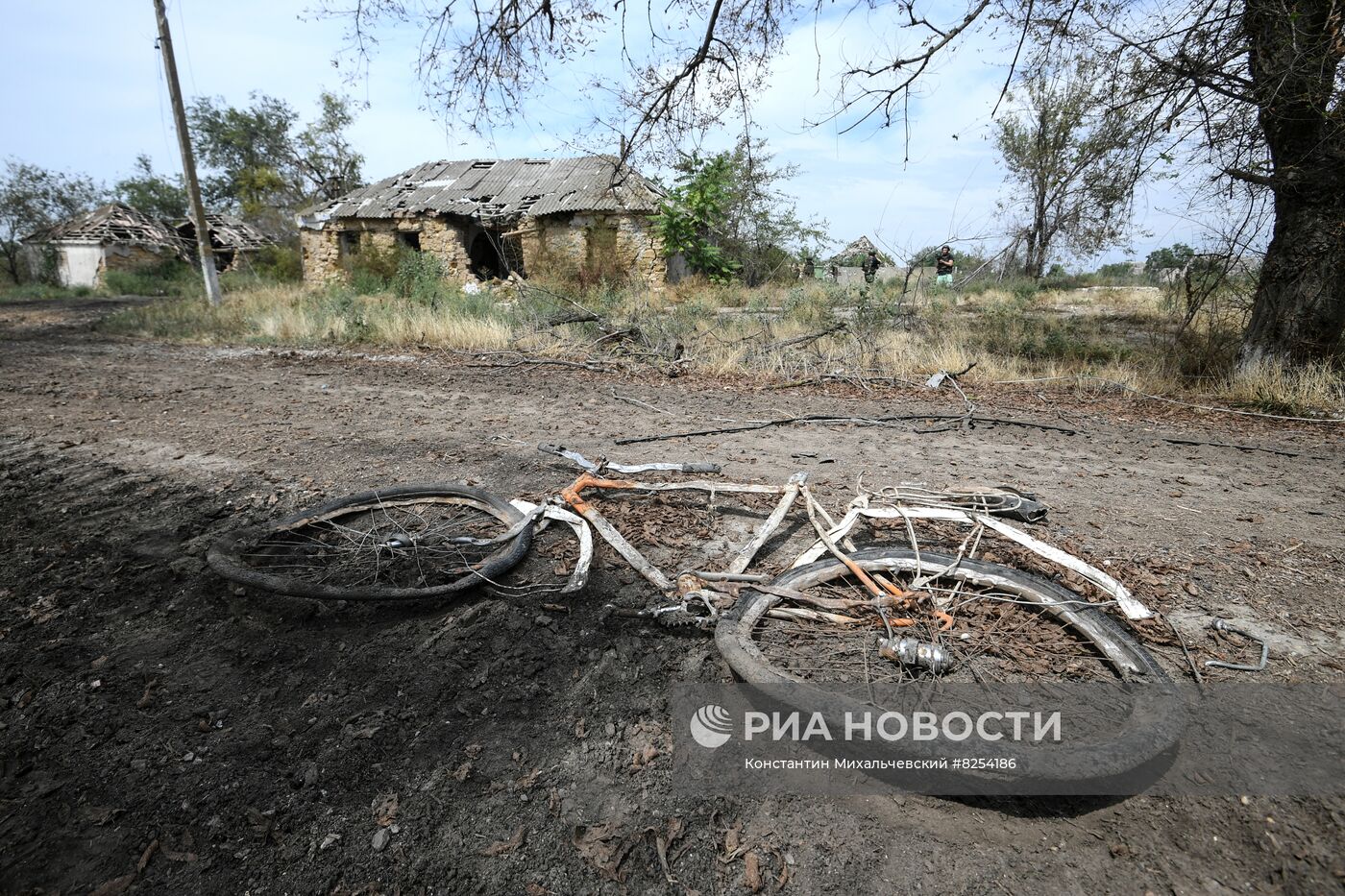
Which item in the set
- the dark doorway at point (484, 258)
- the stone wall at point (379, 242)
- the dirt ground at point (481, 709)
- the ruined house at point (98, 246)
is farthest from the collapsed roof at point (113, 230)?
the dirt ground at point (481, 709)

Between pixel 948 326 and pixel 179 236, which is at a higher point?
pixel 179 236

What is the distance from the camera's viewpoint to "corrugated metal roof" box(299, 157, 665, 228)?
19.8m

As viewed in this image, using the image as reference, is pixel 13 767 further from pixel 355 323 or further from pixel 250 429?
pixel 355 323

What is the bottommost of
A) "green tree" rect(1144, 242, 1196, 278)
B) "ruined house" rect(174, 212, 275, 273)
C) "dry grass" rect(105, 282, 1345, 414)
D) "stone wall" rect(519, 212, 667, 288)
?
"dry grass" rect(105, 282, 1345, 414)

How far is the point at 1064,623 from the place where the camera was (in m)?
2.32

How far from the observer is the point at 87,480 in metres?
4.13

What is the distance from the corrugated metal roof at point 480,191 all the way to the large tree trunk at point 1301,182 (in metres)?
15.2

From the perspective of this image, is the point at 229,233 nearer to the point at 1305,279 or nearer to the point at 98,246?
the point at 98,246

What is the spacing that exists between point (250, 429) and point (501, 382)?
2803 millimetres

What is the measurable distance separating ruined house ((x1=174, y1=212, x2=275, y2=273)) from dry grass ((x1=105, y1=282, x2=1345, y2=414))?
1892 cm

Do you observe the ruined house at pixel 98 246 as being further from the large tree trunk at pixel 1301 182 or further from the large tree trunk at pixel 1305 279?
the large tree trunk at pixel 1305 279

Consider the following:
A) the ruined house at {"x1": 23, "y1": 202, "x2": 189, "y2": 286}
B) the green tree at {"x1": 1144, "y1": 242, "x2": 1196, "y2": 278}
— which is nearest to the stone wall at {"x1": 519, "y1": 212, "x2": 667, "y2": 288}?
the green tree at {"x1": 1144, "y1": 242, "x2": 1196, "y2": 278}

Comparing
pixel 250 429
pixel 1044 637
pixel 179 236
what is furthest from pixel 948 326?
pixel 179 236

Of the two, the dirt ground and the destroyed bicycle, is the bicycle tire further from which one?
the dirt ground
